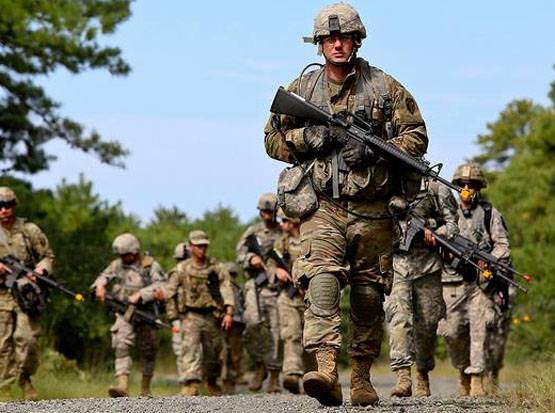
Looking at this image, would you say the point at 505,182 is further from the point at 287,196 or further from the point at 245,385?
the point at 287,196

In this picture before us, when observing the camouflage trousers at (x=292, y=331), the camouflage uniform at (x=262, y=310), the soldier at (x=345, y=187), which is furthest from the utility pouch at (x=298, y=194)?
the camouflage uniform at (x=262, y=310)

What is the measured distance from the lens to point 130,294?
19.3m

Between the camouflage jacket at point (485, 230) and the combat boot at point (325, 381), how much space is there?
5.90 meters

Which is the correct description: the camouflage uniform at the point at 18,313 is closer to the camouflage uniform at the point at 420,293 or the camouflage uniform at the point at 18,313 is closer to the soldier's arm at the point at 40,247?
the soldier's arm at the point at 40,247

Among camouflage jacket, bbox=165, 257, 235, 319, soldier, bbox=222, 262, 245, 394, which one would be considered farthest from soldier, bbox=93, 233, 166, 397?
soldier, bbox=222, 262, 245, 394

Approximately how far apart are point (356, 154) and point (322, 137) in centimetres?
25

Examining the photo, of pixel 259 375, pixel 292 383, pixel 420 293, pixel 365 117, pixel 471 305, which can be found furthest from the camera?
pixel 259 375

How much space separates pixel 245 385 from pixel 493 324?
35.0ft

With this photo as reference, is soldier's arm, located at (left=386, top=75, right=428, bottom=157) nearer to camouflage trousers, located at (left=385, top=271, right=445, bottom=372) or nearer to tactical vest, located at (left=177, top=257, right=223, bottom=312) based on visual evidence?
camouflage trousers, located at (left=385, top=271, right=445, bottom=372)

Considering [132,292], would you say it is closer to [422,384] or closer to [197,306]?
[197,306]

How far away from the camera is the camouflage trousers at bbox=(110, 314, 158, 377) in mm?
18781

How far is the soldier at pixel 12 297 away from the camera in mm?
16703

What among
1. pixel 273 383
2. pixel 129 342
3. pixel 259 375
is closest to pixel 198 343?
pixel 129 342

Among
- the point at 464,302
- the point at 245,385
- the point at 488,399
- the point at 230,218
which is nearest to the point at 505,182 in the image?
the point at 230,218
